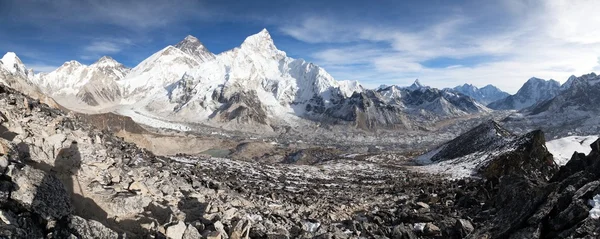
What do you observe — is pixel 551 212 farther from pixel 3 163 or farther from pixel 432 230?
pixel 3 163

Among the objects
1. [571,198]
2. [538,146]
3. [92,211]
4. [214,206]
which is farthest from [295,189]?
[538,146]

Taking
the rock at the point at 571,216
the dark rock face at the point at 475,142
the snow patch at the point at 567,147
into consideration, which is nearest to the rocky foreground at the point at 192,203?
the rock at the point at 571,216

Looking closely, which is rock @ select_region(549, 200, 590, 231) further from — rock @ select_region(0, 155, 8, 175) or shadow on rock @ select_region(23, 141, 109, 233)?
rock @ select_region(0, 155, 8, 175)

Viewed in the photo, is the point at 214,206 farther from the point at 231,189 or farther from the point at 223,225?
the point at 231,189

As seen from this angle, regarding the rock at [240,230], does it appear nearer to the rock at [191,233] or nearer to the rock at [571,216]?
the rock at [191,233]

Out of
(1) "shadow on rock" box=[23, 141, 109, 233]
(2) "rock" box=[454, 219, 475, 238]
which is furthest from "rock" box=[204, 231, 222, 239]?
(2) "rock" box=[454, 219, 475, 238]

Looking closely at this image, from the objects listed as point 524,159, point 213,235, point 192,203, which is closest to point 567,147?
point 524,159
